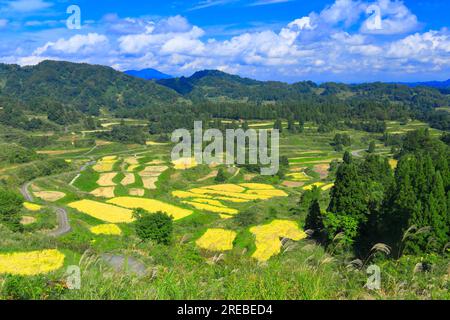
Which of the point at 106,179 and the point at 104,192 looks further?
the point at 106,179

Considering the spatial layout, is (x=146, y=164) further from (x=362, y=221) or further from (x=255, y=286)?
(x=255, y=286)

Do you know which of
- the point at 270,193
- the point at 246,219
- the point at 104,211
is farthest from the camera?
the point at 270,193

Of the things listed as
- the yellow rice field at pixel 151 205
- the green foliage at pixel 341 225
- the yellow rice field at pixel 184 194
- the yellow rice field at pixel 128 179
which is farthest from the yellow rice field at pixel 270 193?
the green foliage at pixel 341 225

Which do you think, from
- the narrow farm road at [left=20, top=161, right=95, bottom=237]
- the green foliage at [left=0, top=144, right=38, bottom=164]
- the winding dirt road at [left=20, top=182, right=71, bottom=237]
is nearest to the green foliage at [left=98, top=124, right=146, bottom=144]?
the green foliage at [left=0, top=144, right=38, bottom=164]

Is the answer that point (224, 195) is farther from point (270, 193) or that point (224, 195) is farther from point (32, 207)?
point (32, 207)

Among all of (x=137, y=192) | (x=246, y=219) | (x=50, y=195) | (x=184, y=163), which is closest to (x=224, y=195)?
(x=137, y=192)

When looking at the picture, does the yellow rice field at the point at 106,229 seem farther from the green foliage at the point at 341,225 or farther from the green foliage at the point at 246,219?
the green foliage at the point at 341,225
